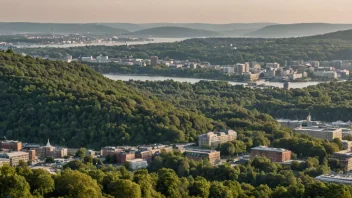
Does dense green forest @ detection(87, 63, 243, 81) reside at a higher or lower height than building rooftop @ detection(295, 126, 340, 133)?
lower

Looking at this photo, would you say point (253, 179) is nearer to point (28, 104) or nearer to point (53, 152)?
point (53, 152)

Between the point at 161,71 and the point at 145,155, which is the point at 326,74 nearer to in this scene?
the point at 161,71

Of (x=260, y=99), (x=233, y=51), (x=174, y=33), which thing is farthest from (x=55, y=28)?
(x=260, y=99)

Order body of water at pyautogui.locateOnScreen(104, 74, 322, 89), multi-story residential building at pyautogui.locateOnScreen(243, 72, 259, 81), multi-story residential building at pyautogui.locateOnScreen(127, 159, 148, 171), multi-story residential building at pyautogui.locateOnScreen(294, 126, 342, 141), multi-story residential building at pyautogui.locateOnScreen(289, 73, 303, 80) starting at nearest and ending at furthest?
multi-story residential building at pyautogui.locateOnScreen(127, 159, 148, 171) → multi-story residential building at pyautogui.locateOnScreen(294, 126, 342, 141) → body of water at pyautogui.locateOnScreen(104, 74, 322, 89) → multi-story residential building at pyautogui.locateOnScreen(243, 72, 259, 81) → multi-story residential building at pyautogui.locateOnScreen(289, 73, 303, 80)

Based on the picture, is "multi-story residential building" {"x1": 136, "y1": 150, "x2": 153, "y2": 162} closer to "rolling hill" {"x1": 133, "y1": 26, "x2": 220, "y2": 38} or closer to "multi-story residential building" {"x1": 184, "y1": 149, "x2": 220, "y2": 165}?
"multi-story residential building" {"x1": 184, "y1": 149, "x2": 220, "y2": 165}

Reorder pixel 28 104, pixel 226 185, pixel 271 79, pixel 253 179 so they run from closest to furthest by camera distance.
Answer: pixel 226 185
pixel 253 179
pixel 28 104
pixel 271 79

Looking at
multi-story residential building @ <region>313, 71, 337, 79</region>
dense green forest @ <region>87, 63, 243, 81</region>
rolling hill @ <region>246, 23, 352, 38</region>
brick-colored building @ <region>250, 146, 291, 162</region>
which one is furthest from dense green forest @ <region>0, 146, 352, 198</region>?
rolling hill @ <region>246, 23, 352, 38</region>

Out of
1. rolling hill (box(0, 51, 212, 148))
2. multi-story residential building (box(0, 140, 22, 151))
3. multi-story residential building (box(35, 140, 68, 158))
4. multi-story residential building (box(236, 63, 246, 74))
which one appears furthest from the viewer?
multi-story residential building (box(236, 63, 246, 74))

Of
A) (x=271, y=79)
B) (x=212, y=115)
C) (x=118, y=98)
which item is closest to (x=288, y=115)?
(x=212, y=115)
